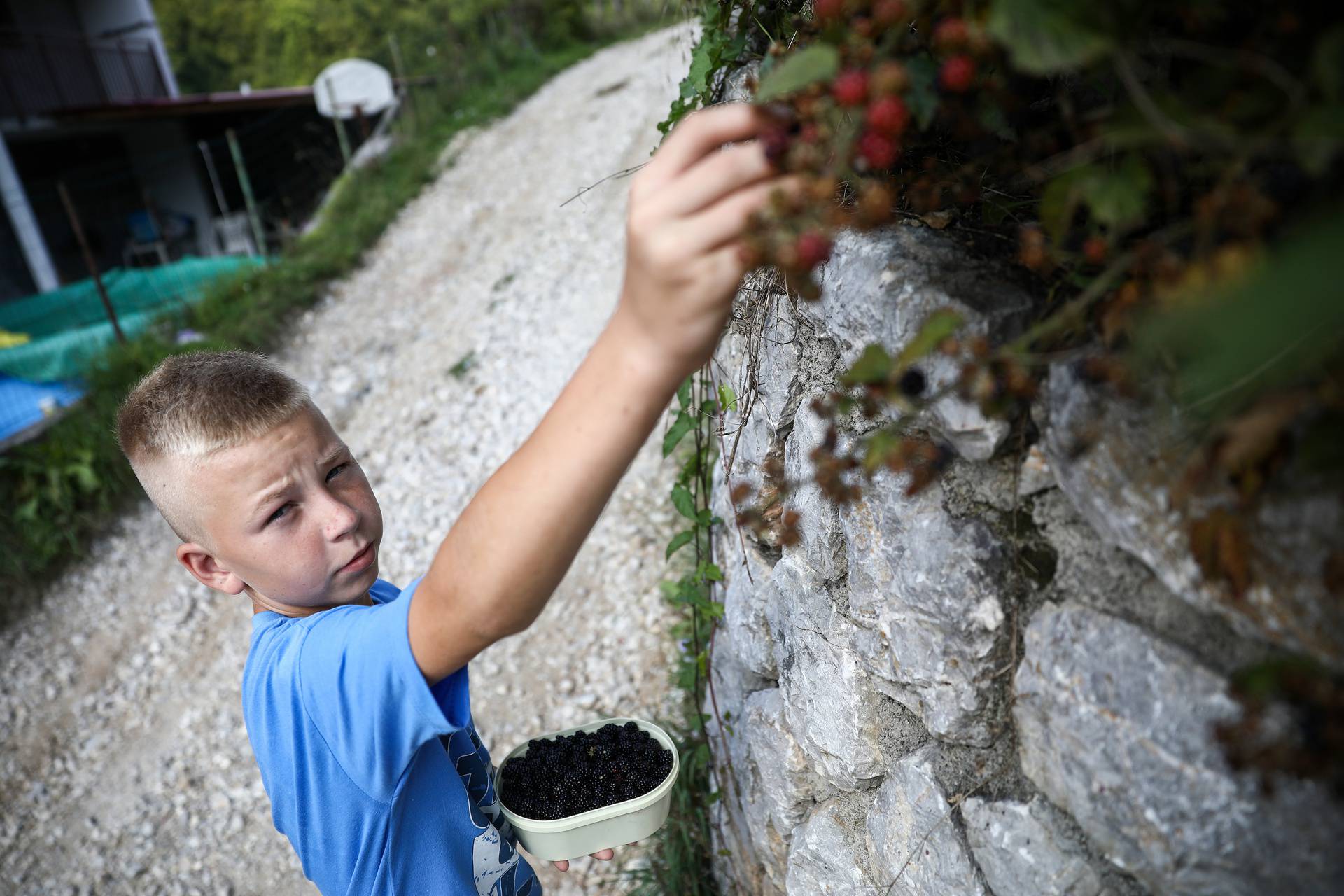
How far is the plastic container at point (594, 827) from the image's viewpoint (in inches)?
70.1

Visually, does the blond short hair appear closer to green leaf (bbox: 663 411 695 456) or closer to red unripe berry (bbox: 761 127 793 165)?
green leaf (bbox: 663 411 695 456)

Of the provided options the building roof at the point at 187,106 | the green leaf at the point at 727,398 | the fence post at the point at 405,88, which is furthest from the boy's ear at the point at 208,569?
the building roof at the point at 187,106

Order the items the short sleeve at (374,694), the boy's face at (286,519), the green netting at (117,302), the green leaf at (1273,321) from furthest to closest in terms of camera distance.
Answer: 1. the green netting at (117,302)
2. the boy's face at (286,519)
3. the short sleeve at (374,694)
4. the green leaf at (1273,321)

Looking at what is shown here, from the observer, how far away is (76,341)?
21.7 feet

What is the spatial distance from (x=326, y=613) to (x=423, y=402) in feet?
16.1

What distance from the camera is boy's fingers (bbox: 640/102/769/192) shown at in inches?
30.0

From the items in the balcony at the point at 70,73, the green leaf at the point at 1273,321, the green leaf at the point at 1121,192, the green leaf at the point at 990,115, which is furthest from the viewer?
the balcony at the point at 70,73

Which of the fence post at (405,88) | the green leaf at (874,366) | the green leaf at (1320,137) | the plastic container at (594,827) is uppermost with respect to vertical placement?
the fence post at (405,88)

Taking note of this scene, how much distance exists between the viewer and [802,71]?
0.71m

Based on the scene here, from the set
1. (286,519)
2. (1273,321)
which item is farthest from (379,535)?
(1273,321)

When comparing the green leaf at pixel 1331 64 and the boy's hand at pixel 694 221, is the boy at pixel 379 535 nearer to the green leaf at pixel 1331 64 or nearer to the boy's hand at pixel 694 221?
the boy's hand at pixel 694 221

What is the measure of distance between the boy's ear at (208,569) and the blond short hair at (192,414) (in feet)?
0.10

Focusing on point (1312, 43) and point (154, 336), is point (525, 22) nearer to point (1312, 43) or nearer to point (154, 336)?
point (154, 336)

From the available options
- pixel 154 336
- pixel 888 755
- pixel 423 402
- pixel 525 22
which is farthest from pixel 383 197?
pixel 888 755
